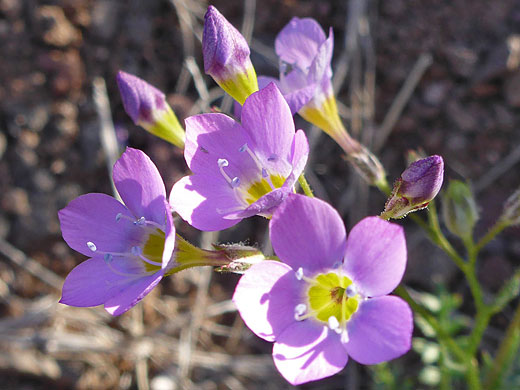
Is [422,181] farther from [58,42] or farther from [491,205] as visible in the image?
[58,42]

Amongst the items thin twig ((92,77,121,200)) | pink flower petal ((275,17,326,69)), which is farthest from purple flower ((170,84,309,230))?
thin twig ((92,77,121,200))

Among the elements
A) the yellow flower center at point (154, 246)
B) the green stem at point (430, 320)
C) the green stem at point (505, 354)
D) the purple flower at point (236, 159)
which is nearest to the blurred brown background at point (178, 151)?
the green stem at point (505, 354)

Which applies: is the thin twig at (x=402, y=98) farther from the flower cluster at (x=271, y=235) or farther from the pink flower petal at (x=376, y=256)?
the pink flower petal at (x=376, y=256)

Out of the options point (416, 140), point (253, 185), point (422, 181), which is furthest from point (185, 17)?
point (422, 181)

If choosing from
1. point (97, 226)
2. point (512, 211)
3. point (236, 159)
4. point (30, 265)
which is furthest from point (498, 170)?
point (30, 265)

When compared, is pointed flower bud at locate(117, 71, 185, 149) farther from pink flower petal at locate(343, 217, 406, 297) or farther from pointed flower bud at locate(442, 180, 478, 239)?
pointed flower bud at locate(442, 180, 478, 239)

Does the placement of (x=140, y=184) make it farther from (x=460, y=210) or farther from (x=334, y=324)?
(x=460, y=210)
